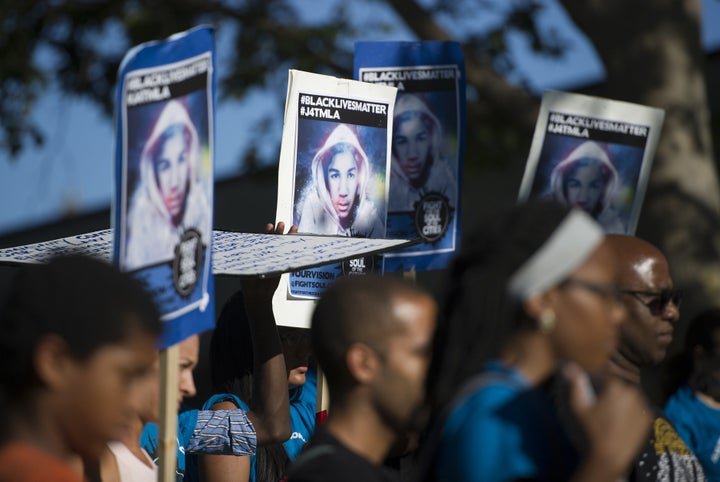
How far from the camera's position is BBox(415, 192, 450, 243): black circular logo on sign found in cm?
545

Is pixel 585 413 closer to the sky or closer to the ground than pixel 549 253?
closer to the ground

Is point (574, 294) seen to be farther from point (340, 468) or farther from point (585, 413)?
point (340, 468)

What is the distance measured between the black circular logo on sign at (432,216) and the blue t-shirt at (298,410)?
81cm

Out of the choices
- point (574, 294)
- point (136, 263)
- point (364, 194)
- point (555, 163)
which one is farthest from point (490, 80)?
point (574, 294)

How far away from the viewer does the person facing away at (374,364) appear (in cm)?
282

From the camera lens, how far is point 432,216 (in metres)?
5.48

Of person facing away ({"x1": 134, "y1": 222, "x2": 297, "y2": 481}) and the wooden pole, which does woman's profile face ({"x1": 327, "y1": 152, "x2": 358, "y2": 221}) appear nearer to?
person facing away ({"x1": 134, "y1": 222, "x2": 297, "y2": 481})

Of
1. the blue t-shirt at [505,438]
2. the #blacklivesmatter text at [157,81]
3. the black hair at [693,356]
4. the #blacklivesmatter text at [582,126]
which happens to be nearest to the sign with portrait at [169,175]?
the #blacklivesmatter text at [157,81]

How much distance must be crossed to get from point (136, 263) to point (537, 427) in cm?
133

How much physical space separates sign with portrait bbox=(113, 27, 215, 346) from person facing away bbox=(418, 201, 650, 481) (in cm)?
101

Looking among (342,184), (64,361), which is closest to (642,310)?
(342,184)

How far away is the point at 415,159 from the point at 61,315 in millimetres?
3353

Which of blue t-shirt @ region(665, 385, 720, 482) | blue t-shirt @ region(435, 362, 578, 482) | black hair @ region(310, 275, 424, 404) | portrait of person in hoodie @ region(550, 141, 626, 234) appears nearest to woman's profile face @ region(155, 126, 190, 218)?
black hair @ region(310, 275, 424, 404)

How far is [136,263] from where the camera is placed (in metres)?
3.21
